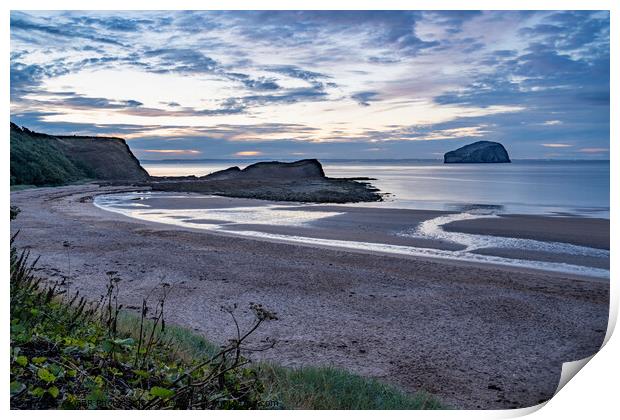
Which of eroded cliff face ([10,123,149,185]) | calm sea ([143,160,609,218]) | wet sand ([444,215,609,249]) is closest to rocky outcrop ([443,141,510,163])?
calm sea ([143,160,609,218])

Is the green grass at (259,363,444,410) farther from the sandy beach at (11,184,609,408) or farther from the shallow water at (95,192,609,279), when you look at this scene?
the shallow water at (95,192,609,279)

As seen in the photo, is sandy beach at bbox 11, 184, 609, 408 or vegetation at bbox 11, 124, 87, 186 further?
vegetation at bbox 11, 124, 87, 186

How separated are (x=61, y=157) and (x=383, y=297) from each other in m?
4.53

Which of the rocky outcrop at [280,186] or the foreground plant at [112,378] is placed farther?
the rocky outcrop at [280,186]

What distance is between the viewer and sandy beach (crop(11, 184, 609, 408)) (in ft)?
15.8

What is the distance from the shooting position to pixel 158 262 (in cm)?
861

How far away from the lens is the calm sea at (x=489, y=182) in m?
6.11

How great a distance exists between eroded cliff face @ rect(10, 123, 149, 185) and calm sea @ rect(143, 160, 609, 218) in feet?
2.11

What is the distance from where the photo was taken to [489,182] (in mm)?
11930

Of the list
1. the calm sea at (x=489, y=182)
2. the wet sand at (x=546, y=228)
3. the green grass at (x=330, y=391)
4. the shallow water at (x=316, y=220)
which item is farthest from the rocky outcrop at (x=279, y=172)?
the green grass at (x=330, y=391)

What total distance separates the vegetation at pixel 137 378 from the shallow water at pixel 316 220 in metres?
5.99

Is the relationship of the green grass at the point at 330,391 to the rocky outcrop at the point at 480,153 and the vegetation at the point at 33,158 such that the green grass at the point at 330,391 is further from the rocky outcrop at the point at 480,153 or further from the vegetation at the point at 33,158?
the rocky outcrop at the point at 480,153
